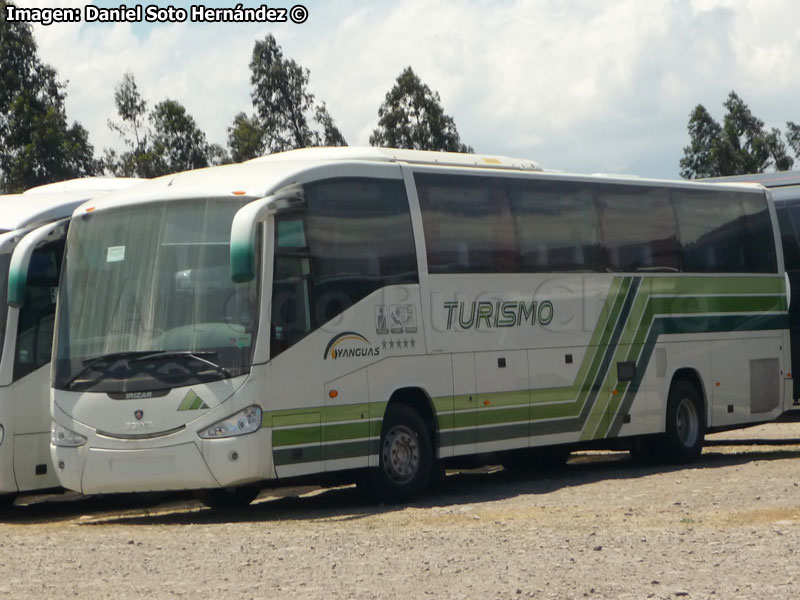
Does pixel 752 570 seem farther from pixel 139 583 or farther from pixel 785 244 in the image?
pixel 785 244

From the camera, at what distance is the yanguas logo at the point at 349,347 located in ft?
43.8

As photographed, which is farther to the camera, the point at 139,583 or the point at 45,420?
the point at 45,420

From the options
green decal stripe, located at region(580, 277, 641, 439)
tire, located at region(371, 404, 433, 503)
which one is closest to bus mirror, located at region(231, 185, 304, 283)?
tire, located at region(371, 404, 433, 503)

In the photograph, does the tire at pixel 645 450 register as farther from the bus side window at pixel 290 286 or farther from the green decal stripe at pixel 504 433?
the bus side window at pixel 290 286

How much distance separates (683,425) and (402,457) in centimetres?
589

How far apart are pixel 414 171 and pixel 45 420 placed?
4584 mm

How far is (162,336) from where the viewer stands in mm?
12852

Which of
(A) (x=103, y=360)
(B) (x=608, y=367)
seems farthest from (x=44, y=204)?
(B) (x=608, y=367)

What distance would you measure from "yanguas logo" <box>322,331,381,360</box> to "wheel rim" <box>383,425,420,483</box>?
0.88 m

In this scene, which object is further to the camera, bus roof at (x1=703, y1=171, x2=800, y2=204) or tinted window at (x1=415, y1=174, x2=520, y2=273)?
bus roof at (x1=703, y1=171, x2=800, y2=204)

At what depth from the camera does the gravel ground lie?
8453 mm

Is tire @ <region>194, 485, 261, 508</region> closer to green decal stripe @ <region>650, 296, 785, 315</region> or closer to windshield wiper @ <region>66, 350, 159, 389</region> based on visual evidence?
windshield wiper @ <region>66, 350, 159, 389</region>

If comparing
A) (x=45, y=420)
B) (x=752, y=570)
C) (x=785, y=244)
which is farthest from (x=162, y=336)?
(x=785, y=244)

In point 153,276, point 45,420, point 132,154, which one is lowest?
point 45,420
